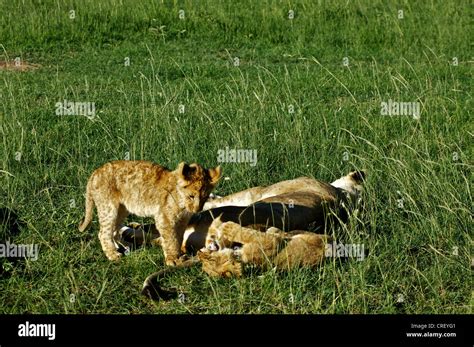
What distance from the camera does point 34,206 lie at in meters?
7.28

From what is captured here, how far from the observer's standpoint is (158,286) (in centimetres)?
622

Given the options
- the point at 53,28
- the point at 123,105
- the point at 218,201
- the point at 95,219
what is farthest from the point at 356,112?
the point at 53,28

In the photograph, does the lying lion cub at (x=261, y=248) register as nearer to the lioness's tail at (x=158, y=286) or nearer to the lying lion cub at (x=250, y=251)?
the lying lion cub at (x=250, y=251)

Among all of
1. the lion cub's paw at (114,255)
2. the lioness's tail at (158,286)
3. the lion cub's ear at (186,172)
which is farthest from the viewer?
the lion cub's paw at (114,255)

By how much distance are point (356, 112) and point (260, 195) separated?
2836 mm

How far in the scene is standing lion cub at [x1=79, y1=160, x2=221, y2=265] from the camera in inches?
254

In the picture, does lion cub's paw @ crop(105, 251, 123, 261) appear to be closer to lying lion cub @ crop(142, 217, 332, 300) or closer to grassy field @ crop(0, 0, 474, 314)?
grassy field @ crop(0, 0, 474, 314)

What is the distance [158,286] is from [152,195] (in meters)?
0.66

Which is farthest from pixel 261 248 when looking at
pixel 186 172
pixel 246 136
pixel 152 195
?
pixel 246 136

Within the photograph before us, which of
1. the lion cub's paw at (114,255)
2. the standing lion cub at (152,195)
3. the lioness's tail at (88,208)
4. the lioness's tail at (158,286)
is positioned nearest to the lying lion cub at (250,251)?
the lioness's tail at (158,286)

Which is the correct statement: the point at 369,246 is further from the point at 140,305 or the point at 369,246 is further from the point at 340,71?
the point at 340,71

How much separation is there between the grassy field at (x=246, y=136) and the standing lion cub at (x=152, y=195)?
194 millimetres

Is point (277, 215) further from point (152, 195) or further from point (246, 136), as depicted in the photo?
point (246, 136)

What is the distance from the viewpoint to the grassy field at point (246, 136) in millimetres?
6203
